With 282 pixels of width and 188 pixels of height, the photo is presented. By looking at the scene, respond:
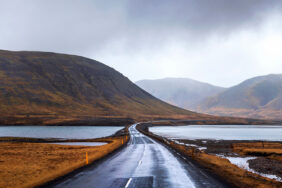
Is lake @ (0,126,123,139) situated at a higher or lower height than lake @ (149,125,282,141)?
higher

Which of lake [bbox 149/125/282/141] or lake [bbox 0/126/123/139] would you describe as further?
lake [bbox 0/126/123/139]

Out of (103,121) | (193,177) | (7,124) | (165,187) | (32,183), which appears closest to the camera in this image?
(165,187)

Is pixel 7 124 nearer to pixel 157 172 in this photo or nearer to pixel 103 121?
pixel 103 121

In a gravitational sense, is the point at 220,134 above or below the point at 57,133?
below

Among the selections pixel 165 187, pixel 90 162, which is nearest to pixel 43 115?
pixel 90 162

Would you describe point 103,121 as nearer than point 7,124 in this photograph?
No

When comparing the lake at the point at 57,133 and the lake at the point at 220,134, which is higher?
the lake at the point at 57,133

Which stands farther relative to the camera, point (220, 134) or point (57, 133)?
point (220, 134)

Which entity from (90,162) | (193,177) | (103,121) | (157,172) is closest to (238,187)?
(193,177)

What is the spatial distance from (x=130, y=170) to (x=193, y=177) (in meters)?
5.42

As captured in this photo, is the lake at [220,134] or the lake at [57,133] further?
the lake at [57,133]

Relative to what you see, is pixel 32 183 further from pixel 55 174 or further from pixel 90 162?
pixel 90 162

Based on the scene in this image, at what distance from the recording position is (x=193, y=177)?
17.8 metres

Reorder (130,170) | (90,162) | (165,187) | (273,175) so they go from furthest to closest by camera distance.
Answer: (90,162)
(273,175)
(130,170)
(165,187)
